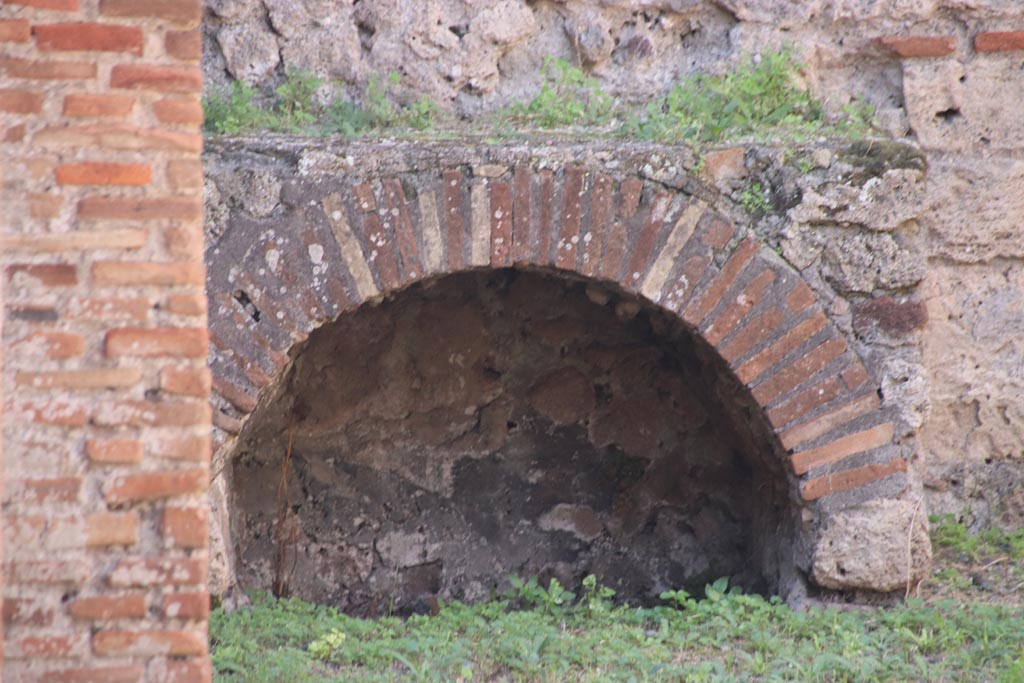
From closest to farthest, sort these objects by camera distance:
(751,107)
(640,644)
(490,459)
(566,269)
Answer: (640,644) → (566,269) → (751,107) → (490,459)

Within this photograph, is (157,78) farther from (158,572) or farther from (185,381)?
(158,572)

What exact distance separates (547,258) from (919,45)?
1.64 m

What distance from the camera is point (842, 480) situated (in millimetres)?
3693

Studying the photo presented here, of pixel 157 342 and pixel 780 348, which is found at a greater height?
pixel 780 348

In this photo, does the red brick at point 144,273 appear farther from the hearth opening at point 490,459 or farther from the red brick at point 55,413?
the hearth opening at point 490,459

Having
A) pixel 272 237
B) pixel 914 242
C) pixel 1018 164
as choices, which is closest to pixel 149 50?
pixel 272 237

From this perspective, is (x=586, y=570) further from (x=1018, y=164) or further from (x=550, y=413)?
(x=1018, y=164)

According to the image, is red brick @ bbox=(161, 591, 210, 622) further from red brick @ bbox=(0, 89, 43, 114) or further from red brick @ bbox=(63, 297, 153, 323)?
red brick @ bbox=(0, 89, 43, 114)

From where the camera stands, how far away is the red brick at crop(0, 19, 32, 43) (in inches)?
93.3

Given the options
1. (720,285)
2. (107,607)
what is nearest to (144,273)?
(107,607)

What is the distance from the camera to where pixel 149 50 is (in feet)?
7.99

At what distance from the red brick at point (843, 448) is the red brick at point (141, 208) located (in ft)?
6.89

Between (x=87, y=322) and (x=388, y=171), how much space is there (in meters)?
1.42

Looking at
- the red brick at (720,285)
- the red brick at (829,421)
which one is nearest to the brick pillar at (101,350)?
the red brick at (720,285)
